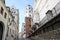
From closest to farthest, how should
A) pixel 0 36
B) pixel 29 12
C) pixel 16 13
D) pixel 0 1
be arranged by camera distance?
1. pixel 0 1
2. pixel 0 36
3. pixel 29 12
4. pixel 16 13

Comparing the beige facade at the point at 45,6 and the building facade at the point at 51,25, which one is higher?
the beige facade at the point at 45,6

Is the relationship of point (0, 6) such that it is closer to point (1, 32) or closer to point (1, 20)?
point (1, 20)

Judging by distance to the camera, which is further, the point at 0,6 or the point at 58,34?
the point at 0,6

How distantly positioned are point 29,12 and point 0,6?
76.8 ft

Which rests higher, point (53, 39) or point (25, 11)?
point (25, 11)

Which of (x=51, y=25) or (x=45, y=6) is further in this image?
(x=45, y=6)

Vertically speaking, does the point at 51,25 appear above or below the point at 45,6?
below

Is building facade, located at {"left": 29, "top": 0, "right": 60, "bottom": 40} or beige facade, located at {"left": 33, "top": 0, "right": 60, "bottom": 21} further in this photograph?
beige facade, located at {"left": 33, "top": 0, "right": 60, "bottom": 21}

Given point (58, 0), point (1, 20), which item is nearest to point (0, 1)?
point (1, 20)

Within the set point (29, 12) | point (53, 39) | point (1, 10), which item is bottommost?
point (53, 39)

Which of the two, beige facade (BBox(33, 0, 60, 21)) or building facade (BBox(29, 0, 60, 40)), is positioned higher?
beige facade (BBox(33, 0, 60, 21))

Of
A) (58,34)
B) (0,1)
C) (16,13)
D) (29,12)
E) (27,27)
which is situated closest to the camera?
(58,34)

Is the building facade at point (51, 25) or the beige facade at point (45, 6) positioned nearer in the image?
the building facade at point (51, 25)

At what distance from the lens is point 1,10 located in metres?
15.4
